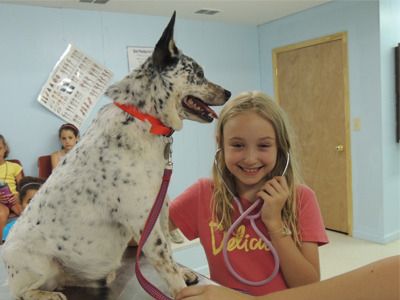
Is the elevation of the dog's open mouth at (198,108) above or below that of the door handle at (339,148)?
above

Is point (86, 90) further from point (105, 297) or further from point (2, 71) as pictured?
point (105, 297)

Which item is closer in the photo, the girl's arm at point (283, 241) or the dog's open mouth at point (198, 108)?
the dog's open mouth at point (198, 108)

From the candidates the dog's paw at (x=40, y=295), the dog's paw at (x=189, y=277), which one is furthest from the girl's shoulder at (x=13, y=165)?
the dog's paw at (x=189, y=277)

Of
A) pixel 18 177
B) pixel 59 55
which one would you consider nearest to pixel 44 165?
pixel 18 177

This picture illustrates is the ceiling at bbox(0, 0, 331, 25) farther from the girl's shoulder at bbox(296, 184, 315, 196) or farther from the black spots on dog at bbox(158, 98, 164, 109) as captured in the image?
the black spots on dog at bbox(158, 98, 164, 109)

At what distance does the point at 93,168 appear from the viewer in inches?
33.8

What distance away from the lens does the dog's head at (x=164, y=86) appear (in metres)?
0.88

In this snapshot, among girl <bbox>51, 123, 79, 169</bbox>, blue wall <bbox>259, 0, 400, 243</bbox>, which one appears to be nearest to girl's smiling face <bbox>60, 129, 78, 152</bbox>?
girl <bbox>51, 123, 79, 169</bbox>

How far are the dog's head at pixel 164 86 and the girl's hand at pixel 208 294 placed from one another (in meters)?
0.38

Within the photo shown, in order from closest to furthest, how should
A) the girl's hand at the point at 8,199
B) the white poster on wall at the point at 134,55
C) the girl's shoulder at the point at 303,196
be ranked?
1. the girl's shoulder at the point at 303,196
2. the girl's hand at the point at 8,199
3. the white poster on wall at the point at 134,55

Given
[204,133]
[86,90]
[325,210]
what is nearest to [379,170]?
[325,210]

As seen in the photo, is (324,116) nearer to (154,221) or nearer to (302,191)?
(302,191)

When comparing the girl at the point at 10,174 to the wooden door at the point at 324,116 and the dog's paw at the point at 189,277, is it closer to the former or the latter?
the dog's paw at the point at 189,277

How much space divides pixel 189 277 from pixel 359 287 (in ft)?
1.48
